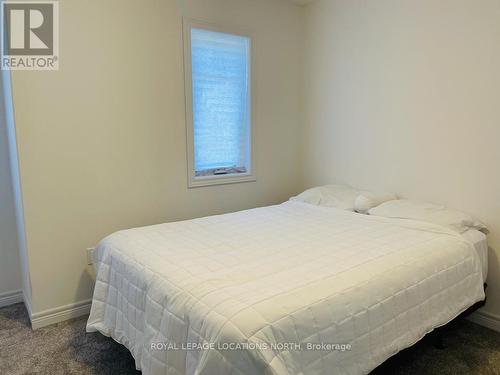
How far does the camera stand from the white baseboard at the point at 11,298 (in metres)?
2.68

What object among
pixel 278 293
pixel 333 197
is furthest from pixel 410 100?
pixel 278 293

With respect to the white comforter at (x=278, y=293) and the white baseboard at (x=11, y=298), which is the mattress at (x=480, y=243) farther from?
the white baseboard at (x=11, y=298)

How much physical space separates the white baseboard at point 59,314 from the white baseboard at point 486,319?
109 inches

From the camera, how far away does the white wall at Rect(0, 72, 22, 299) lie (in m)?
2.60

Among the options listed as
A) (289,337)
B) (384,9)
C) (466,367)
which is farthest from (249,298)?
(384,9)

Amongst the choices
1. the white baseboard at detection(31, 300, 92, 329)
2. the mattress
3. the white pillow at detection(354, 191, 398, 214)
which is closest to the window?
the white pillow at detection(354, 191, 398, 214)

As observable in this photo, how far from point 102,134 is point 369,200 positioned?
6.69 feet

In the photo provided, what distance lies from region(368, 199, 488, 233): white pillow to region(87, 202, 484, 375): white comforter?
10 centimetres

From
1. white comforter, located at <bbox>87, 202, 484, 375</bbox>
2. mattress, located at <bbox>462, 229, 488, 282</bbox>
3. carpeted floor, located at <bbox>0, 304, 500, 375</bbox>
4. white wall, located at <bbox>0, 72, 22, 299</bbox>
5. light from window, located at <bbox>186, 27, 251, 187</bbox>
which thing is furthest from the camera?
light from window, located at <bbox>186, 27, 251, 187</bbox>

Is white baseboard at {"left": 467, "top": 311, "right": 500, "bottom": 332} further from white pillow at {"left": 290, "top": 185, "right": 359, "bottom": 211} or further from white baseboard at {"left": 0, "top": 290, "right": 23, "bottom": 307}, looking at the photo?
white baseboard at {"left": 0, "top": 290, "right": 23, "bottom": 307}

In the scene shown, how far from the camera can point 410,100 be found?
265 cm

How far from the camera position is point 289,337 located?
3.93 ft

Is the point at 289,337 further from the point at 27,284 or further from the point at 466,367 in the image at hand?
the point at 27,284

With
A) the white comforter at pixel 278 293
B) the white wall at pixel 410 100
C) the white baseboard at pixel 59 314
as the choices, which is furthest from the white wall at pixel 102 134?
the white wall at pixel 410 100
